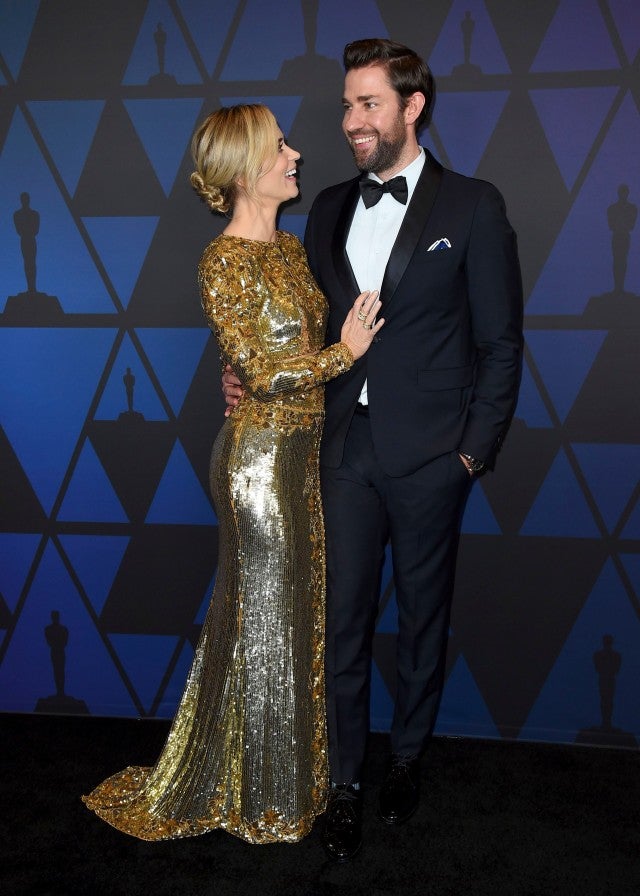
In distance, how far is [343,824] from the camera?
2416 millimetres

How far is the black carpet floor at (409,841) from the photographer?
2.25m

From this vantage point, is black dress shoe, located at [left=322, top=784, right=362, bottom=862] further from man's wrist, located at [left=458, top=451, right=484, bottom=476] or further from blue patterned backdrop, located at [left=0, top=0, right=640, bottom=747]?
man's wrist, located at [left=458, top=451, right=484, bottom=476]

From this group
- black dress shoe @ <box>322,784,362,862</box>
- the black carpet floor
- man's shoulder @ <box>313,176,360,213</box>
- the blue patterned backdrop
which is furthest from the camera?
the blue patterned backdrop

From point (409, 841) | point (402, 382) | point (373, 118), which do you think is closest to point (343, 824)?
point (409, 841)

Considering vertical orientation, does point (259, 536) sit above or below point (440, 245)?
below

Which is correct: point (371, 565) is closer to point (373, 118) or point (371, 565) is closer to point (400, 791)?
point (400, 791)

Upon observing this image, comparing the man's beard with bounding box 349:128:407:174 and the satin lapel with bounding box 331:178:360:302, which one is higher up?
the man's beard with bounding box 349:128:407:174

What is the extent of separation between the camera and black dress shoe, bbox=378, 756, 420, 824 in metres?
2.53

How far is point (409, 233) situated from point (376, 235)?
0.13 m

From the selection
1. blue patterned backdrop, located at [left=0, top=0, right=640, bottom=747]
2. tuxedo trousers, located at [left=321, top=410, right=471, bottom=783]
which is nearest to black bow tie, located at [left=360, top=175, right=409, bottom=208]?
blue patterned backdrop, located at [left=0, top=0, right=640, bottom=747]

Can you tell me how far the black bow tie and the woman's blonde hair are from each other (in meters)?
0.29

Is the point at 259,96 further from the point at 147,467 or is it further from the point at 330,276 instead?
the point at 147,467

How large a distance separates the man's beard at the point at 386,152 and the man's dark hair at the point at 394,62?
0.09 metres

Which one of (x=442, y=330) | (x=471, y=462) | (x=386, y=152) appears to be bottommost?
(x=471, y=462)
